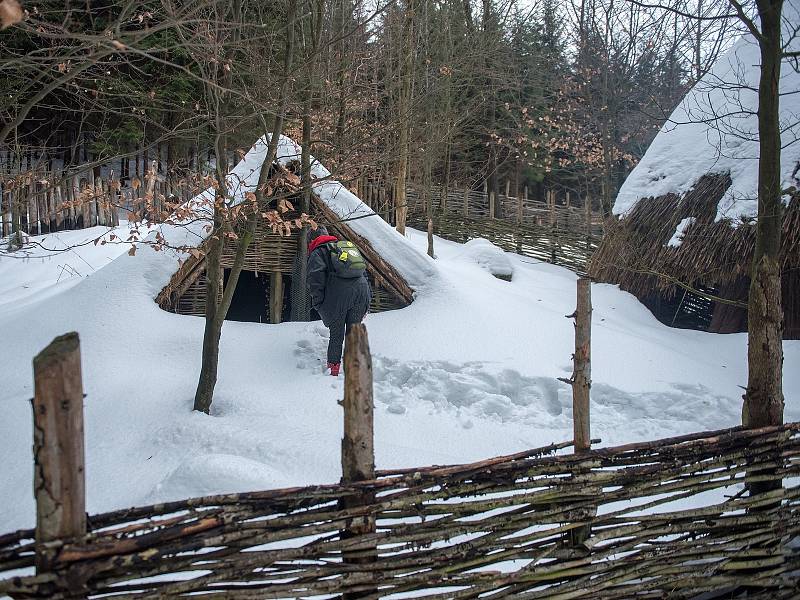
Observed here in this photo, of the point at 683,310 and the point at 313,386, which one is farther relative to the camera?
the point at 683,310

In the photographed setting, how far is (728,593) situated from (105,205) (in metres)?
4.74

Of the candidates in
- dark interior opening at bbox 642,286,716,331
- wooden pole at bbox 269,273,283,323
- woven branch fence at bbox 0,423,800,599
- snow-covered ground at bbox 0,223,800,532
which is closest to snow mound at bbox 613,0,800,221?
dark interior opening at bbox 642,286,716,331

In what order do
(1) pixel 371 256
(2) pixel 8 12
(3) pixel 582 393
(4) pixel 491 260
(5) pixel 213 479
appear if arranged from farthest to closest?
(4) pixel 491 260
(1) pixel 371 256
(5) pixel 213 479
(3) pixel 582 393
(2) pixel 8 12

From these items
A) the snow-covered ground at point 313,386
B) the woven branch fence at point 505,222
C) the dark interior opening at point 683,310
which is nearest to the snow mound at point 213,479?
the snow-covered ground at point 313,386

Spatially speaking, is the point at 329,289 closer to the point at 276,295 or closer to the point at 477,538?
the point at 276,295

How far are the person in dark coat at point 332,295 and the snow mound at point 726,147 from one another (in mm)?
4392

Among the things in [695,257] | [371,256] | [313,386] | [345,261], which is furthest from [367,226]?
[695,257]

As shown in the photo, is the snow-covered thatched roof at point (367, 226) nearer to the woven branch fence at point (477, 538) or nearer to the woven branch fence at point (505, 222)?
the woven branch fence at point (505, 222)

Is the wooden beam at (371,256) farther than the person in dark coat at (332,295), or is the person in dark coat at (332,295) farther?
the wooden beam at (371,256)

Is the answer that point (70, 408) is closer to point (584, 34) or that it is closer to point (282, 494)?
point (282, 494)

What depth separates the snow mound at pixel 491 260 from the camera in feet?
32.6

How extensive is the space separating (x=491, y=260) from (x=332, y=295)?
14.6 feet

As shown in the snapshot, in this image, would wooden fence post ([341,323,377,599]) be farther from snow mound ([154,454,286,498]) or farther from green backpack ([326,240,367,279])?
green backpack ([326,240,367,279])

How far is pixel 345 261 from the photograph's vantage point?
6098 millimetres
